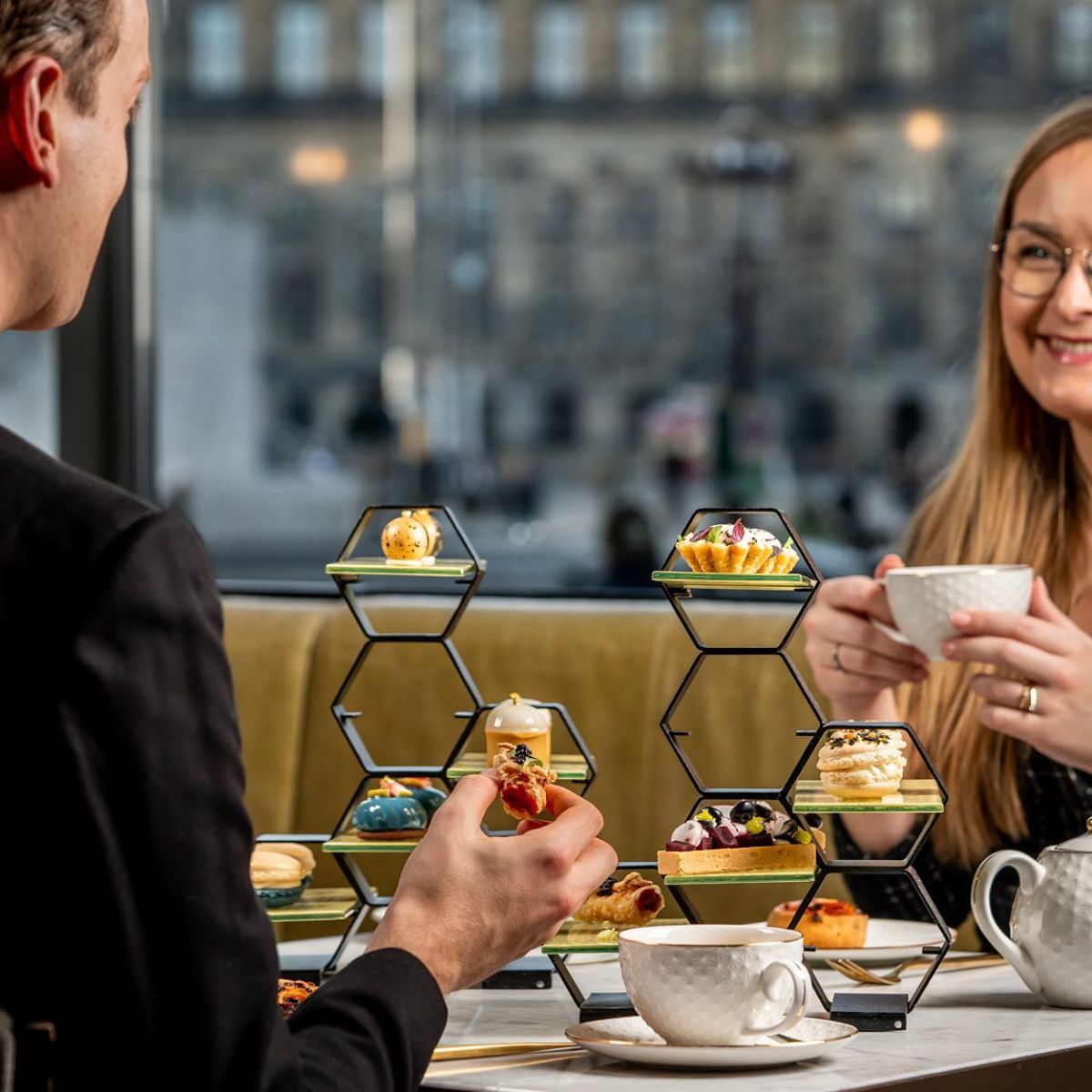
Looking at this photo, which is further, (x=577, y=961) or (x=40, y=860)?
(x=577, y=961)

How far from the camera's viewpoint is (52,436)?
11.2 ft

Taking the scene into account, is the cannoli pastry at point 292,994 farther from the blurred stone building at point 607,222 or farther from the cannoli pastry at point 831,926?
the blurred stone building at point 607,222

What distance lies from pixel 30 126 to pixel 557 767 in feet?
2.43

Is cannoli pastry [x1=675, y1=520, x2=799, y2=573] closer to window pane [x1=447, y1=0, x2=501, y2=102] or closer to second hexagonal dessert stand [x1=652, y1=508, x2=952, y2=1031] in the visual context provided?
second hexagonal dessert stand [x1=652, y1=508, x2=952, y2=1031]

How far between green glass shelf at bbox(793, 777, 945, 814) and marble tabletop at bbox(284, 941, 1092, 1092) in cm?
16

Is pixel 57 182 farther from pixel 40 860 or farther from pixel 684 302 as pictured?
pixel 684 302

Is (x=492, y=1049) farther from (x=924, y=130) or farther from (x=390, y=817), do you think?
(x=924, y=130)

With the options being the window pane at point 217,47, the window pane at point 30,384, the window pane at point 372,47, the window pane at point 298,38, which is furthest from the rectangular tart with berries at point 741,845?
the window pane at point 372,47

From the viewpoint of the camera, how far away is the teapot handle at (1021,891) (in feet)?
4.36

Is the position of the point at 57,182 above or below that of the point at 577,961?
above

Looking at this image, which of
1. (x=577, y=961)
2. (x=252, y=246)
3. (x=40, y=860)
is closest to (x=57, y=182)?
(x=40, y=860)

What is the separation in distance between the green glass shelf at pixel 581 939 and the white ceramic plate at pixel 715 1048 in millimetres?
93

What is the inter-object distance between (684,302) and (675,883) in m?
16.0

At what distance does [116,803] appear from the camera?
0.76m
